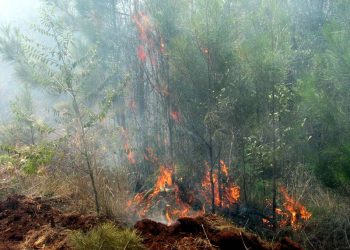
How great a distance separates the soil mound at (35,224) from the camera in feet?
16.2

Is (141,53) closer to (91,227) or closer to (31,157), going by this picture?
(31,157)

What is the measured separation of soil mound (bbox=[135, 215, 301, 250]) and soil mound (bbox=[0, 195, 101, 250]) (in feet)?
3.76

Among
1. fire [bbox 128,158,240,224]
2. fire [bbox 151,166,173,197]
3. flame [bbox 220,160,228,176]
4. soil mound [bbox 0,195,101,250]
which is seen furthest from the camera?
fire [bbox 151,166,173,197]

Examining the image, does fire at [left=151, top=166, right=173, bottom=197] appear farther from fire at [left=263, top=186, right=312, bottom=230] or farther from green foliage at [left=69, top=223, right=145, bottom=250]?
green foliage at [left=69, top=223, right=145, bottom=250]

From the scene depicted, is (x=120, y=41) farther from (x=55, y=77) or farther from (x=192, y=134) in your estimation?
(x=55, y=77)

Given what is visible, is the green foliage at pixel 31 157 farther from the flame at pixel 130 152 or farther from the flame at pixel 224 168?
the flame at pixel 224 168

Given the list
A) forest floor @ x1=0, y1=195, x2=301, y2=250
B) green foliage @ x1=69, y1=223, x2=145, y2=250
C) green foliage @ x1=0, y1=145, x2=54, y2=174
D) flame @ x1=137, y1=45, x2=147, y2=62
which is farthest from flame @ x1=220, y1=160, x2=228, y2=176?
green foliage @ x1=69, y1=223, x2=145, y2=250

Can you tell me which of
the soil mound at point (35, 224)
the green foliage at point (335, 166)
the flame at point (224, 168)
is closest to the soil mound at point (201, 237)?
the soil mound at point (35, 224)

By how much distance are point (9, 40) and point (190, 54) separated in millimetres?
7502

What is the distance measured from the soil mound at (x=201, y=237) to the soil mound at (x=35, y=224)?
3.76ft

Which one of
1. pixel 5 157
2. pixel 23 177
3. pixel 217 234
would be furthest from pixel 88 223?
pixel 23 177

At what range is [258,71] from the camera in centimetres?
720

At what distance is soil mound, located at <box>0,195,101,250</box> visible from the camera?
4926mm

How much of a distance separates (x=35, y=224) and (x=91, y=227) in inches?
41.1
